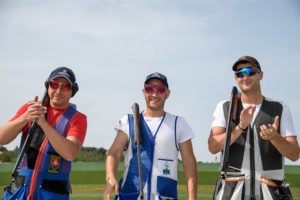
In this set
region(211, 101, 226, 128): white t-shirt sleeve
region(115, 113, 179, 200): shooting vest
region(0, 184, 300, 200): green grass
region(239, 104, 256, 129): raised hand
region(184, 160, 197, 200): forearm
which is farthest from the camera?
→ region(0, 184, 300, 200): green grass

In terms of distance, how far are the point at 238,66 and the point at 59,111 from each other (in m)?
3.24

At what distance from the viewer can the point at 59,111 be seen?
6637 millimetres

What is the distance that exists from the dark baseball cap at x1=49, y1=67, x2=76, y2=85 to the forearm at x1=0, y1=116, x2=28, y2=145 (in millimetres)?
942

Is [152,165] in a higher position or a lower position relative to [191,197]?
higher

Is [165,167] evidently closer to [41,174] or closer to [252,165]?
[252,165]

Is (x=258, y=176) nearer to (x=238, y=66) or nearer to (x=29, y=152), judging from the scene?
(x=238, y=66)

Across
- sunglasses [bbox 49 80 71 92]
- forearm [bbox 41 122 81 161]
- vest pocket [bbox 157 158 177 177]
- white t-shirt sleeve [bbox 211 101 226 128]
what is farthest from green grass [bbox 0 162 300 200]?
forearm [bbox 41 122 81 161]

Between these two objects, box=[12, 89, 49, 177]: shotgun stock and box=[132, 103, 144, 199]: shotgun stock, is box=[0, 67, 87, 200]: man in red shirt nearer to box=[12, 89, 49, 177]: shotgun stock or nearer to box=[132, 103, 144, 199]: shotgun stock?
box=[12, 89, 49, 177]: shotgun stock

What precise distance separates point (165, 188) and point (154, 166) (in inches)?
15.9

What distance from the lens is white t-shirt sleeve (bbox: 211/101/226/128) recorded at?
674 cm

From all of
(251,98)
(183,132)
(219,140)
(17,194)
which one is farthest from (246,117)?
(17,194)

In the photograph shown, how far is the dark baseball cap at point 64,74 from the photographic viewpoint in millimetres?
6526

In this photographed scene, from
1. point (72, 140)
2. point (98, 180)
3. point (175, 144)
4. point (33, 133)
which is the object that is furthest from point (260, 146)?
point (98, 180)

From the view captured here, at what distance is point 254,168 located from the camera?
648 centimetres
